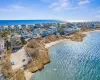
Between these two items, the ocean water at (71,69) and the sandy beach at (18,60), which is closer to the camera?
the ocean water at (71,69)

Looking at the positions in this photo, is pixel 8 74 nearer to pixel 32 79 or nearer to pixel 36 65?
pixel 32 79

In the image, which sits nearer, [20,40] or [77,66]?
[77,66]

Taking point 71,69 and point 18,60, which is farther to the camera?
point 18,60

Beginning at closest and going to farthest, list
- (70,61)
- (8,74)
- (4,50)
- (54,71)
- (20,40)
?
(8,74), (54,71), (70,61), (4,50), (20,40)

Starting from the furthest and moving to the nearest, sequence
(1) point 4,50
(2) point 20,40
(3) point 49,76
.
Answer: (2) point 20,40
(1) point 4,50
(3) point 49,76

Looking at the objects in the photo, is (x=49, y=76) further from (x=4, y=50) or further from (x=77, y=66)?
(x=4, y=50)

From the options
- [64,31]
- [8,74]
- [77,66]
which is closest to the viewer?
[8,74]

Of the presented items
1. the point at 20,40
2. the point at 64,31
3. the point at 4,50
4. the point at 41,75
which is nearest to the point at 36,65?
the point at 41,75

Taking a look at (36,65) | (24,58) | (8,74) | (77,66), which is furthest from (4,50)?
(77,66)

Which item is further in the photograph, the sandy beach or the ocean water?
the sandy beach
